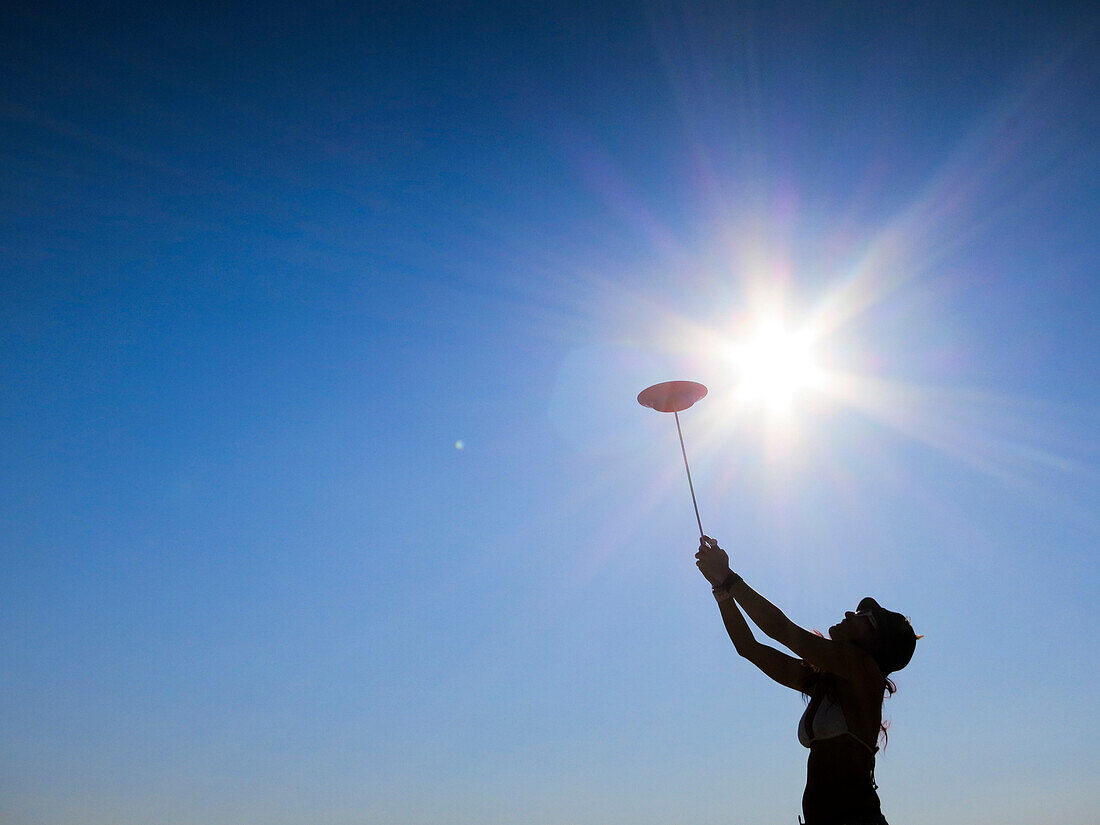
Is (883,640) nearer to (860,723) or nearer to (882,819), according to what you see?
(860,723)

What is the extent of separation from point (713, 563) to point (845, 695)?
1.47 meters

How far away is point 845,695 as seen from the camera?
17.2 feet

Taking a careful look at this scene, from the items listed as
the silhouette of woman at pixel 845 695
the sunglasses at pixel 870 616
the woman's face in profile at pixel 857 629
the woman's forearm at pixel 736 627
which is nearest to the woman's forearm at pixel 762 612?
the silhouette of woman at pixel 845 695

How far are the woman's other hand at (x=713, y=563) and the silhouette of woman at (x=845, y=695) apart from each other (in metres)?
0.47

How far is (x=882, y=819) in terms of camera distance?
4.99 m

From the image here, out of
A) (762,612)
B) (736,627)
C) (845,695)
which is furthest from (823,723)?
(736,627)

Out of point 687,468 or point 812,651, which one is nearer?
point 812,651

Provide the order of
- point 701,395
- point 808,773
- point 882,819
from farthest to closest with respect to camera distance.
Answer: point 701,395 → point 808,773 → point 882,819

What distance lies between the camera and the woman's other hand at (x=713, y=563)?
6254mm

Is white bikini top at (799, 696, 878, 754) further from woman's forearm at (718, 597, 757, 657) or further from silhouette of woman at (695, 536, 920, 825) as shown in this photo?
woman's forearm at (718, 597, 757, 657)

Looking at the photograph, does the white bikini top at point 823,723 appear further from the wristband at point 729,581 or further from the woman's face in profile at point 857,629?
the wristband at point 729,581

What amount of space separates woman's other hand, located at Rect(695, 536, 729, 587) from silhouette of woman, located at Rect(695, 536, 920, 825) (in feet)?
1.56

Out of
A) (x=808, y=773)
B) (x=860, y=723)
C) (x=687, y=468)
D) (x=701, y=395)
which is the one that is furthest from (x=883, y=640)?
(x=701, y=395)

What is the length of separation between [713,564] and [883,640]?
144 cm
